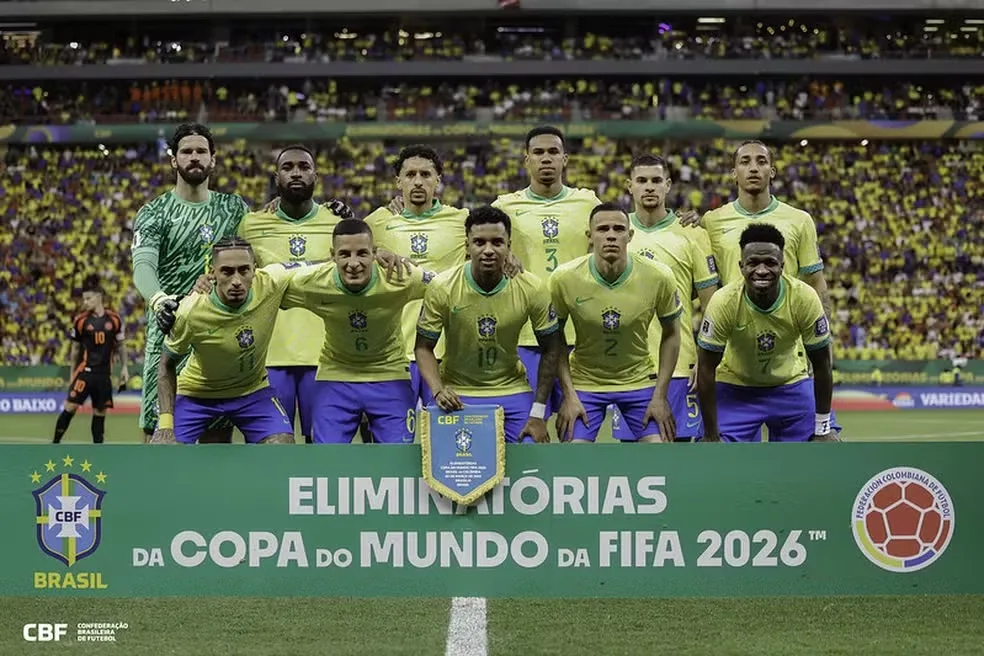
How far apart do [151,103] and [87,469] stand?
33252 mm

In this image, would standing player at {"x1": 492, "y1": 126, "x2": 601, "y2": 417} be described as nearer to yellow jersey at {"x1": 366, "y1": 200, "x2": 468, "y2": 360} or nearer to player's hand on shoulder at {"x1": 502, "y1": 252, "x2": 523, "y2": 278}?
yellow jersey at {"x1": 366, "y1": 200, "x2": 468, "y2": 360}

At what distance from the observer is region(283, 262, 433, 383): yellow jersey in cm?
768

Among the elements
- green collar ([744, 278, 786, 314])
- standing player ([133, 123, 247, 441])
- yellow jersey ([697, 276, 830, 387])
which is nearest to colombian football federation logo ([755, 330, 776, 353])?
yellow jersey ([697, 276, 830, 387])

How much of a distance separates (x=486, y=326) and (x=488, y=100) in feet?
100

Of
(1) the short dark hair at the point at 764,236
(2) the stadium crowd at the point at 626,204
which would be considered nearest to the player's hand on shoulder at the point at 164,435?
(1) the short dark hair at the point at 764,236

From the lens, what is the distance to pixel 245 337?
7.57m

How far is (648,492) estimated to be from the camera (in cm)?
609

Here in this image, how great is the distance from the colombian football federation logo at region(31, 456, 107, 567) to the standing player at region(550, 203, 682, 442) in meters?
2.71

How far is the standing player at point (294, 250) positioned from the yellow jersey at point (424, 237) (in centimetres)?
37

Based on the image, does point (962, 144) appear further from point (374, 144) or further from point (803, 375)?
point (803, 375)

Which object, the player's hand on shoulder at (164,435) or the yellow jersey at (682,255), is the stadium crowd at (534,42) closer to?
the yellow jersey at (682,255)

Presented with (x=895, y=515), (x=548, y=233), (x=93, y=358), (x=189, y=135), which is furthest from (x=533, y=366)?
(x=93, y=358)

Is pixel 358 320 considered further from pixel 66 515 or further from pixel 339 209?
pixel 66 515

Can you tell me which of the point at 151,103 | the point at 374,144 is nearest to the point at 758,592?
the point at 374,144
